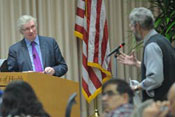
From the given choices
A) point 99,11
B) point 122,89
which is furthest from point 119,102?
point 99,11

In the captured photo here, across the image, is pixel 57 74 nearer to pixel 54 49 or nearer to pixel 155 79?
pixel 54 49

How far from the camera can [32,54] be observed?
6277 mm

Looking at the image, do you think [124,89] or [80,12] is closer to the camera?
[124,89]

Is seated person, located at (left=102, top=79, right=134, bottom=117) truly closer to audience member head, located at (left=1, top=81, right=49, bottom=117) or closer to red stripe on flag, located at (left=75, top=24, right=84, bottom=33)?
audience member head, located at (left=1, top=81, right=49, bottom=117)

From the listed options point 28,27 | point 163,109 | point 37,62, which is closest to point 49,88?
point 37,62

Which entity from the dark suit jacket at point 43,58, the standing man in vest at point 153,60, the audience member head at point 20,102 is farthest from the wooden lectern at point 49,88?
the audience member head at point 20,102

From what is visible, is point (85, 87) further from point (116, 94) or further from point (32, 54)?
point (116, 94)

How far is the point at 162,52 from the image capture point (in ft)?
16.1

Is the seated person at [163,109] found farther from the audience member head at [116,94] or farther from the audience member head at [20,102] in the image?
the audience member head at [20,102]

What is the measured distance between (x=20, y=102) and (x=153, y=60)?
1469 mm

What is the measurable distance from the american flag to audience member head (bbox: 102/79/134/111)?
416cm

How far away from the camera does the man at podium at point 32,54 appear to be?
622cm

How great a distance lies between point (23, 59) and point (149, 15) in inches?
72.0

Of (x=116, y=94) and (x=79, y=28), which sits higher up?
(x=116, y=94)
